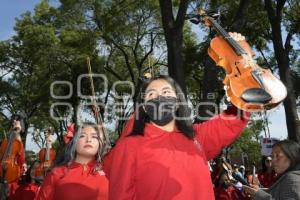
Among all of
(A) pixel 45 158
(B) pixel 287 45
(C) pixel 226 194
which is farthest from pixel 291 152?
(B) pixel 287 45

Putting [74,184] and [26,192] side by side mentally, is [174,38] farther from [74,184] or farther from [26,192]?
[74,184]

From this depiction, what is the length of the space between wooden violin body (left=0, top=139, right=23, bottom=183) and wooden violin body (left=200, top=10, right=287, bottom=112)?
616cm

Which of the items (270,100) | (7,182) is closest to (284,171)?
(270,100)

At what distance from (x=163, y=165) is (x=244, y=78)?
2.33ft

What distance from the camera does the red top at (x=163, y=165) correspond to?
2.95 m

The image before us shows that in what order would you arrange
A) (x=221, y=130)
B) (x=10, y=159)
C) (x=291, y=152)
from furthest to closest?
(x=10, y=159), (x=291, y=152), (x=221, y=130)

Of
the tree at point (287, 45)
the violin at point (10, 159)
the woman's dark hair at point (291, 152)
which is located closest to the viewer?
the woman's dark hair at point (291, 152)

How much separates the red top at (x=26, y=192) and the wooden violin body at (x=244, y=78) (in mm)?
6683

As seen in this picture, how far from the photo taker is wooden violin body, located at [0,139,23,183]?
8508 mm

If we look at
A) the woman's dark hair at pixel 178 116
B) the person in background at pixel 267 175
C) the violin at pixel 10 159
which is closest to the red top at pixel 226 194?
the person in background at pixel 267 175

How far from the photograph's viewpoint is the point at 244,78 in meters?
2.71

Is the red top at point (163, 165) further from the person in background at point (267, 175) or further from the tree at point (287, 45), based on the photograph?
the tree at point (287, 45)

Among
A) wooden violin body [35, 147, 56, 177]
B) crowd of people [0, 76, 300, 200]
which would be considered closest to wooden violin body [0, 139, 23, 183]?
wooden violin body [35, 147, 56, 177]

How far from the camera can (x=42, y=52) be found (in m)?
26.6
